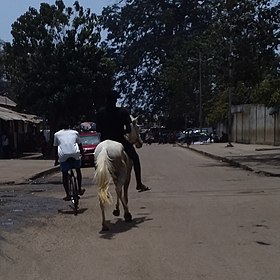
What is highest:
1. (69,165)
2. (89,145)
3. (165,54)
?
(165,54)

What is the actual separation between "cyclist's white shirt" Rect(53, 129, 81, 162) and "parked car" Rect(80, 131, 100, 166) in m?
18.2

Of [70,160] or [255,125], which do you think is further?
[255,125]

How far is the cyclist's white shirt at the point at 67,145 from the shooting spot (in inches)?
529

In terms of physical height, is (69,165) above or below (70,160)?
below

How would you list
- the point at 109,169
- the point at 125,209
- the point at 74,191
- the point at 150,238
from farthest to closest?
1. the point at 74,191
2. the point at 125,209
3. the point at 109,169
4. the point at 150,238

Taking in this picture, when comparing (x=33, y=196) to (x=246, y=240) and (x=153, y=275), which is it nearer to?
(x=246, y=240)

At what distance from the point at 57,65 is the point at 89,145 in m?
10.2

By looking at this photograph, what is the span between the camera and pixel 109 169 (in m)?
10.7

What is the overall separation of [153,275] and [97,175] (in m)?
3.30

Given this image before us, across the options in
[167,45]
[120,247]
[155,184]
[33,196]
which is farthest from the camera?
[167,45]

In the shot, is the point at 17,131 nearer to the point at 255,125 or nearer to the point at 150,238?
the point at 255,125

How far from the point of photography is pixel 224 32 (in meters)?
31.5

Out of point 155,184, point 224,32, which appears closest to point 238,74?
point 224,32

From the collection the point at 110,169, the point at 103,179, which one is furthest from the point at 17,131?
A: the point at 103,179
